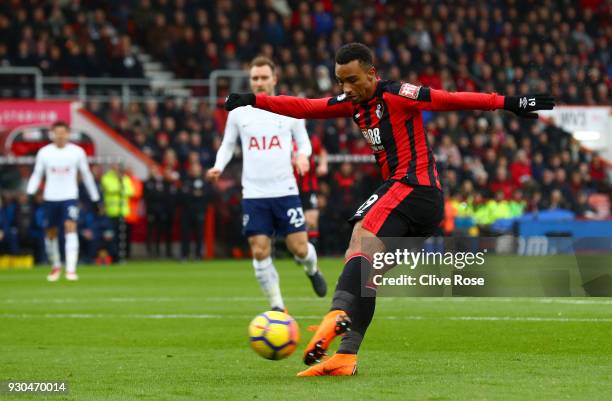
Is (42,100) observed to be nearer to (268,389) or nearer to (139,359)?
(139,359)

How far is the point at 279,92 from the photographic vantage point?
87.7ft

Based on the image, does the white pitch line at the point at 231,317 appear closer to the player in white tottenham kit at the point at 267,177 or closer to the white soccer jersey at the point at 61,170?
the player in white tottenham kit at the point at 267,177

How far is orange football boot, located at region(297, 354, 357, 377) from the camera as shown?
7.13 metres

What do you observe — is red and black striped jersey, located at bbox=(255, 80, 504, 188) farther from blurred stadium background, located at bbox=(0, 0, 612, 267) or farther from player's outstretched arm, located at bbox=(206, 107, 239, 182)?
blurred stadium background, located at bbox=(0, 0, 612, 267)

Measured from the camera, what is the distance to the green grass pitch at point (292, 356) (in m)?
6.52

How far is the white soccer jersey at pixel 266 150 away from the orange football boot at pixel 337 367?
401 cm

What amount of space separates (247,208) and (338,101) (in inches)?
148

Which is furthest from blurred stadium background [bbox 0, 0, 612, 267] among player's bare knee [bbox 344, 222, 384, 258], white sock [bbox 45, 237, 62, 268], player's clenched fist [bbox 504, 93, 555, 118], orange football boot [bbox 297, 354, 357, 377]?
player's clenched fist [bbox 504, 93, 555, 118]

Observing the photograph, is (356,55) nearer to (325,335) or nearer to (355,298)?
(355,298)

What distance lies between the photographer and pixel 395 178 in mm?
7328

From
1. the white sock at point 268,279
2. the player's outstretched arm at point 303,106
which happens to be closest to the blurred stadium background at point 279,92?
the white sock at point 268,279

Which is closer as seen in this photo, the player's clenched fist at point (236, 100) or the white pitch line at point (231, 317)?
the player's clenched fist at point (236, 100)

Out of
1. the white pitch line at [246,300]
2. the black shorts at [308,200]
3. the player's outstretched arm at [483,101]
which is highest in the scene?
the player's outstretched arm at [483,101]

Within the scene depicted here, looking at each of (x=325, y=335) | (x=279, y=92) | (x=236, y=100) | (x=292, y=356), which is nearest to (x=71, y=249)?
(x=279, y=92)
